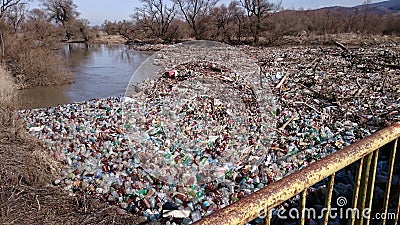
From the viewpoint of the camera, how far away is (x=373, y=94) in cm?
693

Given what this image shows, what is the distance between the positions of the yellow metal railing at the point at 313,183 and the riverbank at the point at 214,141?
2013 mm

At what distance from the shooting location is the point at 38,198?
131 inches

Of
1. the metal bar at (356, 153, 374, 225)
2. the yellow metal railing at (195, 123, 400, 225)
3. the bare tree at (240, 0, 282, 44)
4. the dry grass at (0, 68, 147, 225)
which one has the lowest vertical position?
the dry grass at (0, 68, 147, 225)

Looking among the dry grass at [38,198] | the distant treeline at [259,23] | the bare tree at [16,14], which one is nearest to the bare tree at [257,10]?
the distant treeline at [259,23]

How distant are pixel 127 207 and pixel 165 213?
0.44 meters

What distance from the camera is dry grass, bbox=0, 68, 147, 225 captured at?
2.99m

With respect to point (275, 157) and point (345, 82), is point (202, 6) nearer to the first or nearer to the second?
point (345, 82)

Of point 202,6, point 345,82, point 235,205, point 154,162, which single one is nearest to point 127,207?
point 154,162

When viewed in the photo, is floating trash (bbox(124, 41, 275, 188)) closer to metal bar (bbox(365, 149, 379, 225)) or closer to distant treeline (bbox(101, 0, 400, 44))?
metal bar (bbox(365, 149, 379, 225))

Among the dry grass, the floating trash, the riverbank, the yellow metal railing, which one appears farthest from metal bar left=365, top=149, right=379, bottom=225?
the floating trash

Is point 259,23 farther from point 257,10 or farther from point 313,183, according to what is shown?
point 313,183

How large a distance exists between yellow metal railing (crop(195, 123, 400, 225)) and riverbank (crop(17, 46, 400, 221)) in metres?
2.01

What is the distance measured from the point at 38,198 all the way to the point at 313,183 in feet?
10.5

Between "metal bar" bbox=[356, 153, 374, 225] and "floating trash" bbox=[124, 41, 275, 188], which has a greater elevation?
"metal bar" bbox=[356, 153, 374, 225]
